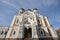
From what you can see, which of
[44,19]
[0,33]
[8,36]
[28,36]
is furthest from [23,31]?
[44,19]

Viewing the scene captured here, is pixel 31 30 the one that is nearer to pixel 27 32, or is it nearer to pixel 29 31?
pixel 29 31

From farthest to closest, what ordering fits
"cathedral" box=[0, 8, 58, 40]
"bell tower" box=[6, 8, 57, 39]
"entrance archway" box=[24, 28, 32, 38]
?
"entrance archway" box=[24, 28, 32, 38]
"bell tower" box=[6, 8, 57, 39]
"cathedral" box=[0, 8, 58, 40]

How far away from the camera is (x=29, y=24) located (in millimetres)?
45031

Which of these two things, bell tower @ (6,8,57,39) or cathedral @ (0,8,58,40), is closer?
cathedral @ (0,8,58,40)

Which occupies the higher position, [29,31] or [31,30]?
[31,30]

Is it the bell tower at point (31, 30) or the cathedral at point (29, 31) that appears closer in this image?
the cathedral at point (29, 31)

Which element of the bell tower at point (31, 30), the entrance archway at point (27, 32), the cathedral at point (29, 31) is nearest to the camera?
the cathedral at point (29, 31)

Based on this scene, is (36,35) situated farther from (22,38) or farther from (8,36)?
(8,36)

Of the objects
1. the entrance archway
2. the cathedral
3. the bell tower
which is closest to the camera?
the cathedral

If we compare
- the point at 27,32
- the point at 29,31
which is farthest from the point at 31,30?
the point at 27,32

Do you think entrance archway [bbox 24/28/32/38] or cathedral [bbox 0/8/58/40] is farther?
entrance archway [bbox 24/28/32/38]

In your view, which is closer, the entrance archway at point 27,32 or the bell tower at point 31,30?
the bell tower at point 31,30

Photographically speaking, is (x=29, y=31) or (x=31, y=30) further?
(x=29, y=31)

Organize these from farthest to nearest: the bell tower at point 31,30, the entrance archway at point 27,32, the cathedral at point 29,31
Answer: the entrance archway at point 27,32 < the bell tower at point 31,30 < the cathedral at point 29,31
